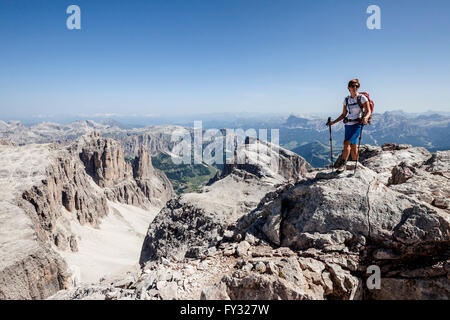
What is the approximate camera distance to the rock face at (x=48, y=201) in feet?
121

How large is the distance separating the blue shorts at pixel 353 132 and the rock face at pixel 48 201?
45122 millimetres

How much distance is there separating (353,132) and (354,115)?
898mm

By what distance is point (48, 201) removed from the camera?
85.4m

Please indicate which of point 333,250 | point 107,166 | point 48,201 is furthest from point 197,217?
point 107,166

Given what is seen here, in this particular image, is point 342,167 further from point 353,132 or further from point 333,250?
point 333,250

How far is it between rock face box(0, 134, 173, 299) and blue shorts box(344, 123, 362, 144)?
148 ft

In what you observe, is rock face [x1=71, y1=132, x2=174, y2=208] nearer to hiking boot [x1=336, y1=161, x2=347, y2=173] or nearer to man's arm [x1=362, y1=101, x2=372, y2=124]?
A: hiking boot [x1=336, y1=161, x2=347, y2=173]

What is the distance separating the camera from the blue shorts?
1204cm

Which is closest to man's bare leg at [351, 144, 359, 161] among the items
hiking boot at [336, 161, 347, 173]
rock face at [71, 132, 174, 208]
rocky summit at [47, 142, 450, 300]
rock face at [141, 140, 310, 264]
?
hiking boot at [336, 161, 347, 173]

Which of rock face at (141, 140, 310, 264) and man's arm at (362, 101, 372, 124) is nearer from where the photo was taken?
man's arm at (362, 101, 372, 124)

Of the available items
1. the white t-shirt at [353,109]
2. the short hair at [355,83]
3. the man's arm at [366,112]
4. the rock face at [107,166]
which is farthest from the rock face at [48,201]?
the short hair at [355,83]

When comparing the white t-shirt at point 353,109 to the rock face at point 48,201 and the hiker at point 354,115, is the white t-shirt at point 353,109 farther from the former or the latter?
the rock face at point 48,201
